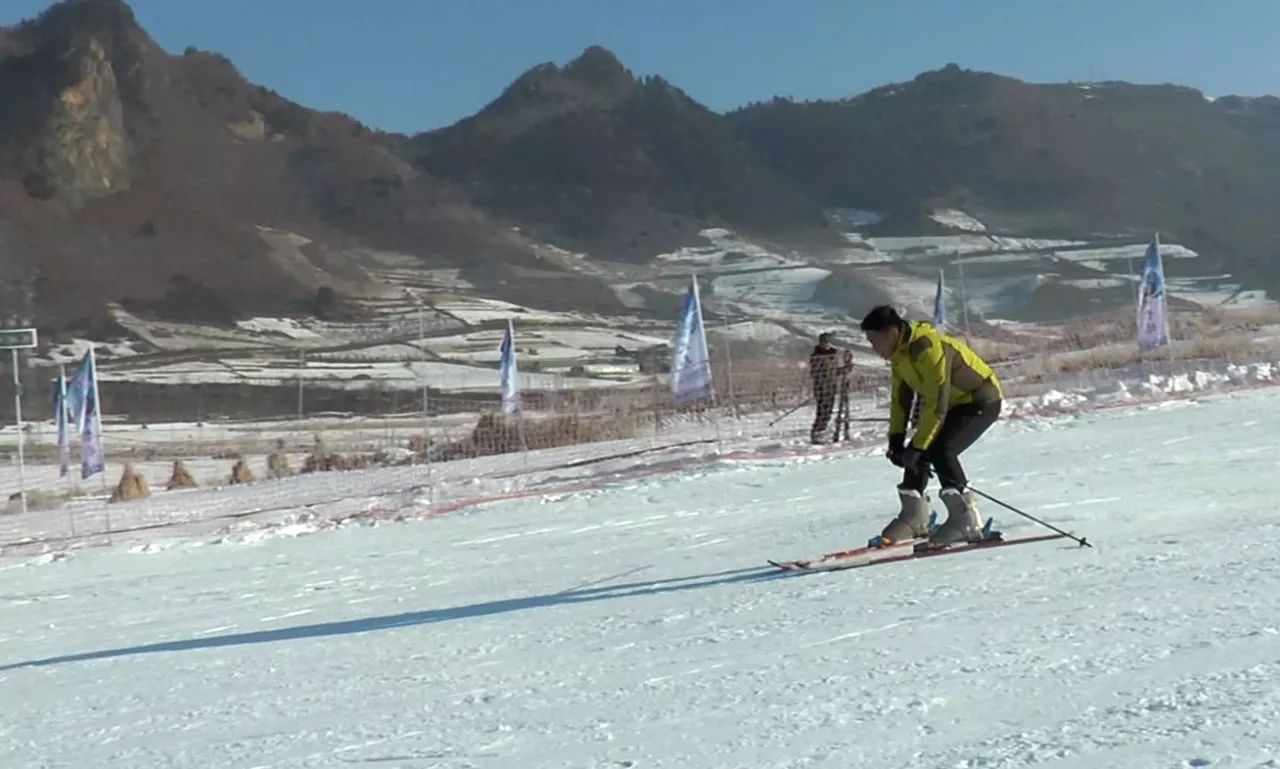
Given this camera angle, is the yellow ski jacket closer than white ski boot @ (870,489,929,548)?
Yes

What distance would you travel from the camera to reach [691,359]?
16938 mm

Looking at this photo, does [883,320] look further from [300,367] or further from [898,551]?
[300,367]

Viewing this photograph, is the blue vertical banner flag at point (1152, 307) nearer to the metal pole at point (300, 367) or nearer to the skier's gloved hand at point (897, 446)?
the skier's gloved hand at point (897, 446)

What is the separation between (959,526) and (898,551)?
34 centimetres

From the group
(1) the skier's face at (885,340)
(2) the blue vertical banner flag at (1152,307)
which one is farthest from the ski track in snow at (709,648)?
(2) the blue vertical banner flag at (1152,307)

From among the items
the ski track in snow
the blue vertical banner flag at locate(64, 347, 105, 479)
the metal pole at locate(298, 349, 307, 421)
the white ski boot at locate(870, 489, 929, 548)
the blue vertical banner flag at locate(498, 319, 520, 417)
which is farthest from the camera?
the metal pole at locate(298, 349, 307, 421)

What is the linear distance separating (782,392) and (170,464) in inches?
549

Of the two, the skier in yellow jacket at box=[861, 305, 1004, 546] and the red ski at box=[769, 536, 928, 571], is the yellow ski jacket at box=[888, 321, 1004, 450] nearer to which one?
the skier in yellow jacket at box=[861, 305, 1004, 546]

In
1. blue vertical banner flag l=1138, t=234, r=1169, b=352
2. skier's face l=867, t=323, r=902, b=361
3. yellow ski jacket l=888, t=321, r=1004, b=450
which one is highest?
blue vertical banner flag l=1138, t=234, r=1169, b=352

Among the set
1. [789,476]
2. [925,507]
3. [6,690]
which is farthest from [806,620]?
[789,476]

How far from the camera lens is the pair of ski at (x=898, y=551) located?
23.8ft

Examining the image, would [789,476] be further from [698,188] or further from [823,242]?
[698,188]

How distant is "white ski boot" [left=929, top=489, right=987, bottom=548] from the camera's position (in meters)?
7.21

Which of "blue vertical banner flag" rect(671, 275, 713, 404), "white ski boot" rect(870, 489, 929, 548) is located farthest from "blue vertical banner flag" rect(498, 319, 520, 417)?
"white ski boot" rect(870, 489, 929, 548)
